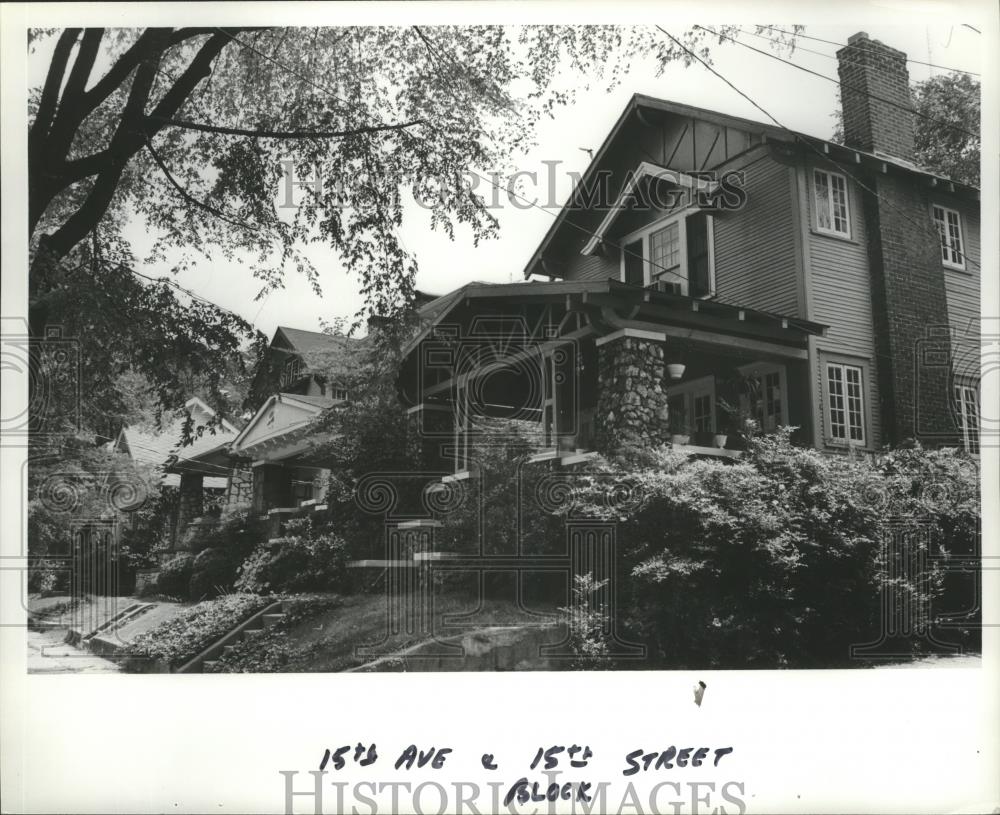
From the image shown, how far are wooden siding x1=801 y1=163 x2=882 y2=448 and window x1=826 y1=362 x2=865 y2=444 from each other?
6 centimetres

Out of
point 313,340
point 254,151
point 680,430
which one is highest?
point 254,151

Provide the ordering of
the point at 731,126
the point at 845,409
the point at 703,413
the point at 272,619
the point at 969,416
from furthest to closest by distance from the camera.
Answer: the point at 731,126
the point at 845,409
the point at 703,413
the point at 969,416
the point at 272,619

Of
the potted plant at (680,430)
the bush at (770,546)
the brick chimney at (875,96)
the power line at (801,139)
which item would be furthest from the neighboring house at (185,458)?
the brick chimney at (875,96)

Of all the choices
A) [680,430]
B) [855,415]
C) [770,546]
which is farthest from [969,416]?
[680,430]

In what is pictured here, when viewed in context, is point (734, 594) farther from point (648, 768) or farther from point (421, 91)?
point (421, 91)

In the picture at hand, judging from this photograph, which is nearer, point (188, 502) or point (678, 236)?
point (188, 502)

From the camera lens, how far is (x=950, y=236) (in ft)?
26.6

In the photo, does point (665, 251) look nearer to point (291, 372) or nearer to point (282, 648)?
point (291, 372)

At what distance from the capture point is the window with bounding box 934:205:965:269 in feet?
26.3

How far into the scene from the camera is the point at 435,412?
779 cm

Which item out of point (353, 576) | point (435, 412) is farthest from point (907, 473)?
point (353, 576)

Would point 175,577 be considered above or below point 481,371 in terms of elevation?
below

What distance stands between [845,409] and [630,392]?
1895 mm

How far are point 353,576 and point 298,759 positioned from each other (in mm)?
1464
